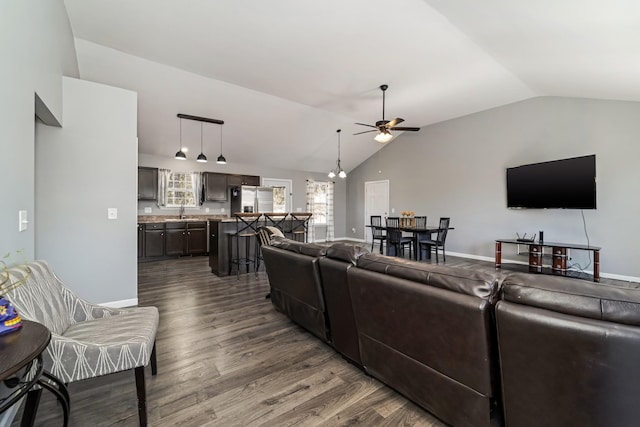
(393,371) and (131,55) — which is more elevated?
(131,55)

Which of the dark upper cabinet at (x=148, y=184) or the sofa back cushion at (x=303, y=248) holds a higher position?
the dark upper cabinet at (x=148, y=184)

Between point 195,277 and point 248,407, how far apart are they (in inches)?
141

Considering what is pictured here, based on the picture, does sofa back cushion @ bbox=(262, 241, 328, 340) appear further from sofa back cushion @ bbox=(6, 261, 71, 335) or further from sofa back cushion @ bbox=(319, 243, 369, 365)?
sofa back cushion @ bbox=(6, 261, 71, 335)

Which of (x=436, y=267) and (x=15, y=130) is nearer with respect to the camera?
(x=436, y=267)

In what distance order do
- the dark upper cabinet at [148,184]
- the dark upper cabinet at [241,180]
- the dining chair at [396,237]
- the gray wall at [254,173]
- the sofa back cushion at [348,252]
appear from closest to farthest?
the sofa back cushion at [348,252], the dining chair at [396,237], the dark upper cabinet at [148,184], the gray wall at [254,173], the dark upper cabinet at [241,180]

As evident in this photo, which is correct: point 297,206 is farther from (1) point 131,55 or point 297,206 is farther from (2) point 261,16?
(2) point 261,16

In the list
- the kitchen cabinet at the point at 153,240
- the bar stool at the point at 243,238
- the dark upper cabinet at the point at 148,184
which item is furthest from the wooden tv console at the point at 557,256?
the dark upper cabinet at the point at 148,184

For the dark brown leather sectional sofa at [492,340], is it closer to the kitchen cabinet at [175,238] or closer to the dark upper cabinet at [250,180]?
the kitchen cabinet at [175,238]

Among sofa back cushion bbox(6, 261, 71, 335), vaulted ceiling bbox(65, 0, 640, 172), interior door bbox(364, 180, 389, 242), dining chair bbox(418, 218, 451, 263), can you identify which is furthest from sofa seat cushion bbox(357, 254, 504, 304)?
interior door bbox(364, 180, 389, 242)

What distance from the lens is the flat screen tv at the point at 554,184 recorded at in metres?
4.62

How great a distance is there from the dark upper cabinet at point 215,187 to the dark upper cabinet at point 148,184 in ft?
3.73

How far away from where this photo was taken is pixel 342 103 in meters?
5.90

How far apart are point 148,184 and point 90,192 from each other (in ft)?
12.7

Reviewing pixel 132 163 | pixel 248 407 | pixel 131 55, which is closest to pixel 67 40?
pixel 131 55
